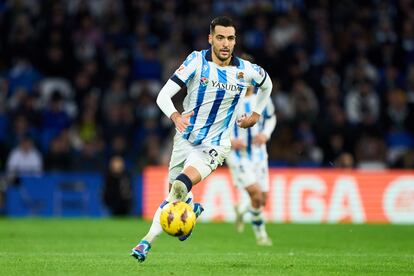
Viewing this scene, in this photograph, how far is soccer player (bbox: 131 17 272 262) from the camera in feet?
33.9

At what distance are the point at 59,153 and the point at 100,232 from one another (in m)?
5.56

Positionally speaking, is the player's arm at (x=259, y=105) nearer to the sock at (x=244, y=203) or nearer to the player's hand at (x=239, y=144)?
the player's hand at (x=239, y=144)

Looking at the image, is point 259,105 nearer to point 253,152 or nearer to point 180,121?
point 180,121

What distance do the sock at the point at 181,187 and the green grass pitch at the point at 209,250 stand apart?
2.45 ft

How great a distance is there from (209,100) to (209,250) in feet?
10.0

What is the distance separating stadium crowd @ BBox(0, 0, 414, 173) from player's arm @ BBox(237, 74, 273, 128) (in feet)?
33.1

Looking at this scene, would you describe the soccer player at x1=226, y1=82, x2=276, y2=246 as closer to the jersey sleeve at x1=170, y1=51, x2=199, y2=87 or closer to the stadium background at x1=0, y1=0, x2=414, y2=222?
the jersey sleeve at x1=170, y1=51, x2=199, y2=87

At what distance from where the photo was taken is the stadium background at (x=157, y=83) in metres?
22.1

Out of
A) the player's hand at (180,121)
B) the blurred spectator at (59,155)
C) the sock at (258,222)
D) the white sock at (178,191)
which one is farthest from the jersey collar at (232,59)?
the blurred spectator at (59,155)

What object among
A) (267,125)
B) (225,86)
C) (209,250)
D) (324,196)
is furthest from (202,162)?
(324,196)

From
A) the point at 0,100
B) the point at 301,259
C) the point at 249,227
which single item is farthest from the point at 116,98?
the point at 301,259

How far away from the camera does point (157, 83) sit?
2386 centimetres

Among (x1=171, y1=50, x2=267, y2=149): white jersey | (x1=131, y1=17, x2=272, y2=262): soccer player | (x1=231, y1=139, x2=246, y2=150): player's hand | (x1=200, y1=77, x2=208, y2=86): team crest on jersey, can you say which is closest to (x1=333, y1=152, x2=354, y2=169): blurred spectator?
(x1=231, y1=139, x2=246, y2=150): player's hand

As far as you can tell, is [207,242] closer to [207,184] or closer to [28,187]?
[207,184]
